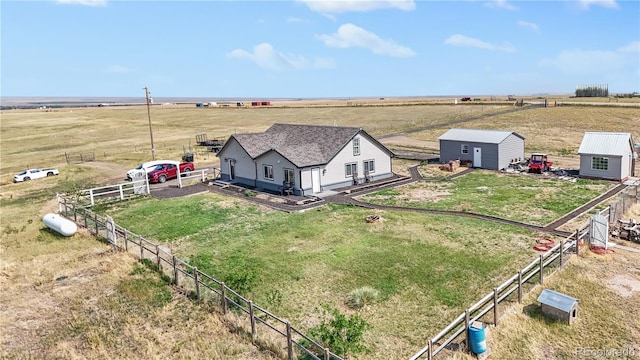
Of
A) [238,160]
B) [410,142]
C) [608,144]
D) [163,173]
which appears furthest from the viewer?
[410,142]

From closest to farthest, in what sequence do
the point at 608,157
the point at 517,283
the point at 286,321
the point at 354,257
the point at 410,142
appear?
the point at 286,321, the point at 517,283, the point at 354,257, the point at 608,157, the point at 410,142

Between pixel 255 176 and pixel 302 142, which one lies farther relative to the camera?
pixel 302 142

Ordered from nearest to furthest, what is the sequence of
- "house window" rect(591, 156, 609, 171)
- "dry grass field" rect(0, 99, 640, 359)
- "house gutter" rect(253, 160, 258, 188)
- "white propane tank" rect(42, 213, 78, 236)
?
1. "dry grass field" rect(0, 99, 640, 359)
2. "white propane tank" rect(42, 213, 78, 236)
3. "house window" rect(591, 156, 609, 171)
4. "house gutter" rect(253, 160, 258, 188)

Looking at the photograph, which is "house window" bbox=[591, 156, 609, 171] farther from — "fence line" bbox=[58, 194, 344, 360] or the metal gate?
"fence line" bbox=[58, 194, 344, 360]

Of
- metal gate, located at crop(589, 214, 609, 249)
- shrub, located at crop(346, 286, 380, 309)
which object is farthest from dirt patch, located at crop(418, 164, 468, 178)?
shrub, located at crop(346, 286, 380, 309)

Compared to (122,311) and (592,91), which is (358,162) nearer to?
(122,311)

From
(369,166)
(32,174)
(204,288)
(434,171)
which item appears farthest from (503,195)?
(32,174)

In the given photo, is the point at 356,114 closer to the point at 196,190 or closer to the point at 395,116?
the point at 395,116
